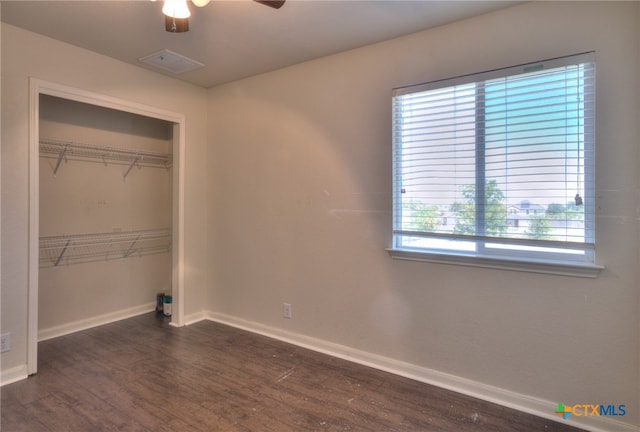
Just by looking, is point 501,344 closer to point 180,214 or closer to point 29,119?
point 180,214

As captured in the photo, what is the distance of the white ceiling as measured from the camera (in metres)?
2.23

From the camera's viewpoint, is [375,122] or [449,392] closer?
[449,392]

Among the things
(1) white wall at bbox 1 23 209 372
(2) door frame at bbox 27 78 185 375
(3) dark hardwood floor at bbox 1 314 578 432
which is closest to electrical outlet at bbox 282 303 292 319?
(3) dark hardwood floor at bbox 1 314 578 432

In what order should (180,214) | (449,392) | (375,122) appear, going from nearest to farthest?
(449,392) → (375,122) → (180,214)

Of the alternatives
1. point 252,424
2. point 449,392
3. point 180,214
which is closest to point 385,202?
point 449,392

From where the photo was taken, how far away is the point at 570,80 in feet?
6.77

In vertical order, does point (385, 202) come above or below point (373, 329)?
above

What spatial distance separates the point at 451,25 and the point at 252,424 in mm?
2857

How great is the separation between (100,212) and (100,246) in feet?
1.18

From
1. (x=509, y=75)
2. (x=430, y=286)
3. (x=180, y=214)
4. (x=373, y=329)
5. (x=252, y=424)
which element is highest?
(x=509, y=75)

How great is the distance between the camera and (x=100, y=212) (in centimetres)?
368

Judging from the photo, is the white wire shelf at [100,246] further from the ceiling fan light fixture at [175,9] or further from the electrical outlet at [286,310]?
the ceiling fan light fixture at [175,9]

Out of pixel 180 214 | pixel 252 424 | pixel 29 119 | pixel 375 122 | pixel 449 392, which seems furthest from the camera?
pixel 180 214

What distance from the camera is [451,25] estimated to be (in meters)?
2.41
